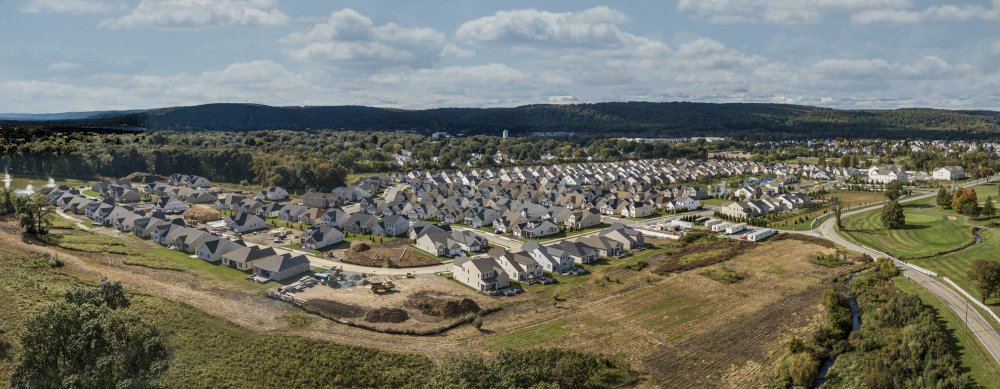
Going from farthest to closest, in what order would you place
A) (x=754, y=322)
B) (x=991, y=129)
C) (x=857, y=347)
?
1. (x=991, y=129)
2. (x=754, y=322)
3. (x=857, y=347)

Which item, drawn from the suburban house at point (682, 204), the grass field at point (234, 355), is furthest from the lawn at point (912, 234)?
the grass field at point (234, 355)

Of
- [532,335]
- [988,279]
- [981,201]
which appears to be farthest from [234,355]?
[981,201]

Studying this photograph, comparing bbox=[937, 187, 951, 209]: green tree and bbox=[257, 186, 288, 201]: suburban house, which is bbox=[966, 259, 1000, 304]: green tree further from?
bbox=[257, 186, 288, 201]: suburban house

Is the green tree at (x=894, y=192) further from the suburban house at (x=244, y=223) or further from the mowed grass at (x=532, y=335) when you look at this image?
the suburban house at (x=244, y=223)

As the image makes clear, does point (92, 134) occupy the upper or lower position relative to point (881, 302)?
upper

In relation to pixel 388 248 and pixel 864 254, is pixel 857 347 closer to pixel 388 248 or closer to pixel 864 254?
pixel 864 254

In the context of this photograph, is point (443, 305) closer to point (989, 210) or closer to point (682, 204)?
point (682, 204)

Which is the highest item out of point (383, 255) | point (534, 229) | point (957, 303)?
point (534, 229)

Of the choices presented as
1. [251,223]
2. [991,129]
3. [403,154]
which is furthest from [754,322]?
[991,129]
